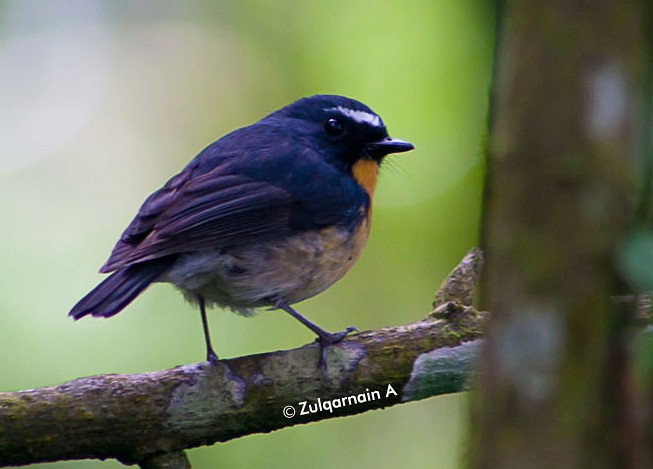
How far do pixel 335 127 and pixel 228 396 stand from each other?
1.62 metres

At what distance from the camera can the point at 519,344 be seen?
1756 millimetres

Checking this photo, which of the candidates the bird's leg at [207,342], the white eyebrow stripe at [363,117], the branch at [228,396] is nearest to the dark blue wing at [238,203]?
the white eyebrow stripe at [363,117]

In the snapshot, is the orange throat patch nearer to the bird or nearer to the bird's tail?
the bird

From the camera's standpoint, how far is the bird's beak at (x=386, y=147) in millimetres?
4559

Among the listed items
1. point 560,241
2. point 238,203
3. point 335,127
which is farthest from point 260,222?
point 560,241

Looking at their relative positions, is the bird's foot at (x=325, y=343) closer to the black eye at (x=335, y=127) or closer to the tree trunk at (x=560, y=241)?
the black eye at (x=335, y=127)

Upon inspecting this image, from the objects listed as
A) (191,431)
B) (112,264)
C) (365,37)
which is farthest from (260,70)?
(191,431)

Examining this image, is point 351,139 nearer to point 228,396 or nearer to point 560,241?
point 228,396

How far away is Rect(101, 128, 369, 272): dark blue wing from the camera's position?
3900 mm

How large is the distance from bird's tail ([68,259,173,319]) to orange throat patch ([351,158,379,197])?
1118mm

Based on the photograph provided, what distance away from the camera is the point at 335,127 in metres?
4.59

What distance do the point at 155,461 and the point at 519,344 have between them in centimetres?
199

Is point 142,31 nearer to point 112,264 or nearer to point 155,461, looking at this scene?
point 112,264

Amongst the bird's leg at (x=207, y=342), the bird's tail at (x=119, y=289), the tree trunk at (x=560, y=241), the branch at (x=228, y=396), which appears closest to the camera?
the tree trunk at (x=560, y=241)
